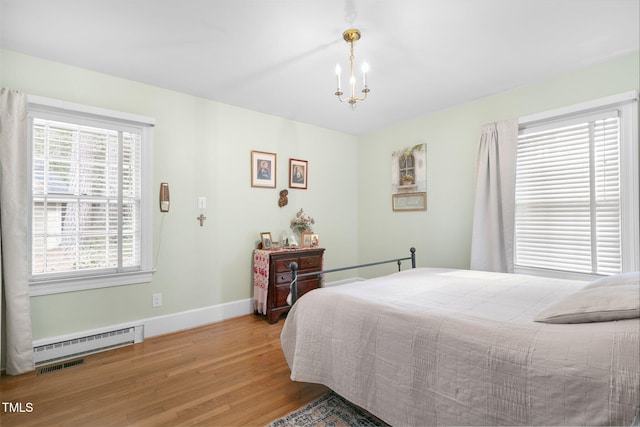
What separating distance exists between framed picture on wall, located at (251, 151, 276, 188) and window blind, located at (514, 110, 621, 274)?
270cm

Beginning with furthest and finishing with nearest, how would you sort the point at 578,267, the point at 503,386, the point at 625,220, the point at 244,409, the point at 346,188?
the point at 346,188 < the point at 578,267 < the point at 625,220 < the point at 244,409 < the point at 503,386

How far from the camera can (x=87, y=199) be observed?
2545 millimetres

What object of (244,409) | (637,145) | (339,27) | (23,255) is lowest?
(244,409)

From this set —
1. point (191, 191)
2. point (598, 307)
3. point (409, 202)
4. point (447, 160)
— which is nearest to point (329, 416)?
point (598, 307)

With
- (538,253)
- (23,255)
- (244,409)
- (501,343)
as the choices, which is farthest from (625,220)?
(23,255)

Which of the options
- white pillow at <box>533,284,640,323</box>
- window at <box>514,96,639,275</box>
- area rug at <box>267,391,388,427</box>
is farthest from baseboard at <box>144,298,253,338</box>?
window at <box>514,96,639,275</box>

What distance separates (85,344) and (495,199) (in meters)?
3.97

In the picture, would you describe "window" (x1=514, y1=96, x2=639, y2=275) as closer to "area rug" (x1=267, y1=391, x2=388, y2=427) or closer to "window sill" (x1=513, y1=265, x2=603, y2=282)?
"window sill" (x1=513, y1=265, x2=603, y2=282)

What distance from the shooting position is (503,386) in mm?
1105

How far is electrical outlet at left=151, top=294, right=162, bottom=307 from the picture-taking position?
112 inches

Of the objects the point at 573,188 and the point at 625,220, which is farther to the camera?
the point at 573,188

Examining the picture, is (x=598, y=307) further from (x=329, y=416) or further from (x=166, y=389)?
(x=166, y=389)

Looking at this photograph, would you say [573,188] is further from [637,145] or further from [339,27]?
[339,27]

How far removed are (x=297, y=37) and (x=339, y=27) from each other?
0.31 m
